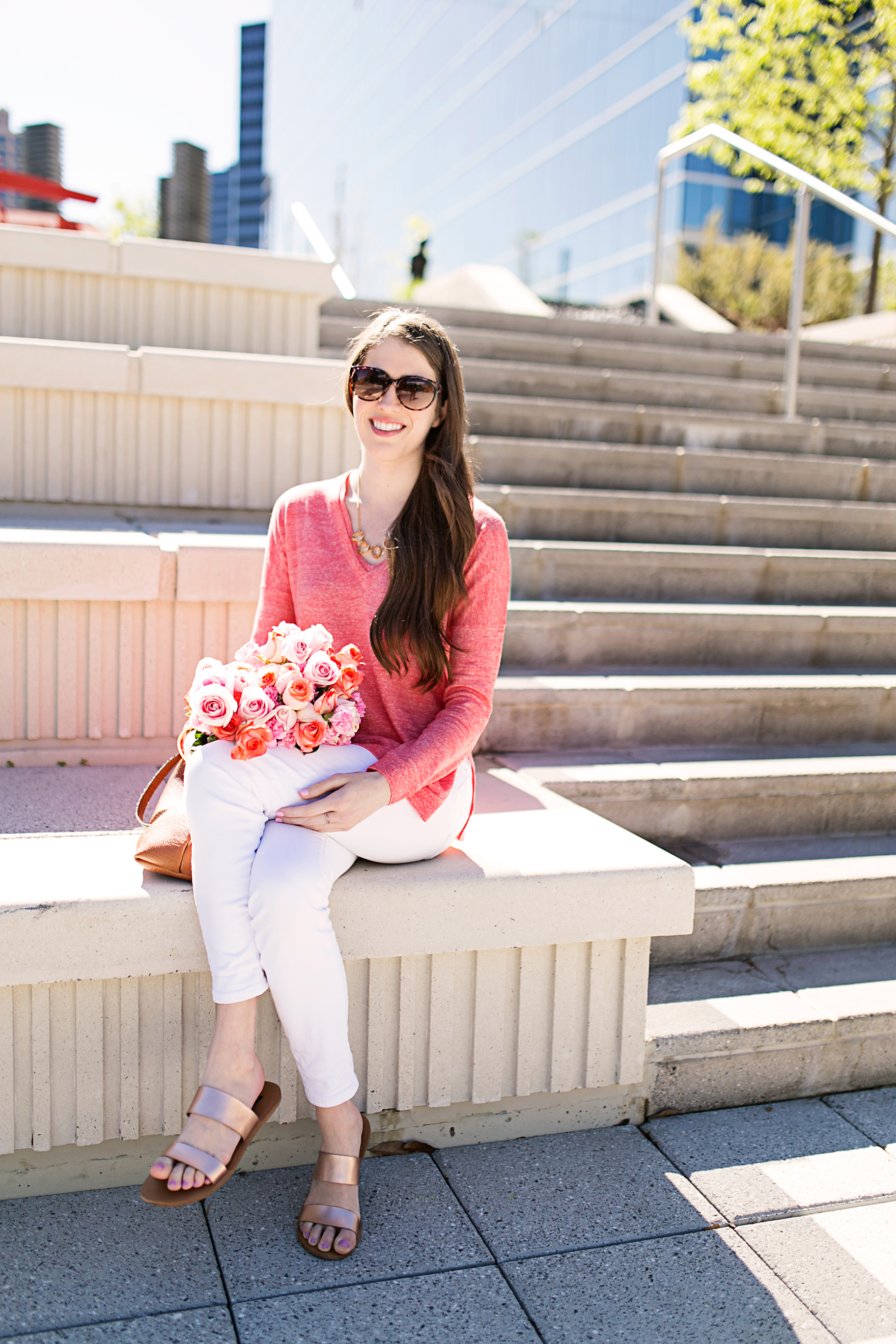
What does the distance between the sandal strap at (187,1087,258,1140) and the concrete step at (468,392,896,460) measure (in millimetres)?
3734

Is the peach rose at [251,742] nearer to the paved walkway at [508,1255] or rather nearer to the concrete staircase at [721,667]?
the paved walkway at [508,1255]

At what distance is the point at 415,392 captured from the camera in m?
2.33

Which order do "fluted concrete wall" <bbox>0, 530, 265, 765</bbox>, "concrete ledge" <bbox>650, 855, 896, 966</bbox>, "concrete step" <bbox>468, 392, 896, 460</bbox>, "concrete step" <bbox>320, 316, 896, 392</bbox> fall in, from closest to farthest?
1. "concrete ledge" <bbox>650, 855, 896, 966</bbox>
2. "fluted concrete wall" <bbox>0, 530, 265, 765</bbox>
3. "concrete step" <bbox>468, 392, 896, 460</bbox>
4. "concrete step" <bbox>320, 316, 896, 392</bbox>

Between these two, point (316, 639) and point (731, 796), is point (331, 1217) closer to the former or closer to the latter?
point (316, 639)

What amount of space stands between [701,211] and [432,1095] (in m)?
33.4

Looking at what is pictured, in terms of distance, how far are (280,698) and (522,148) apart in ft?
148

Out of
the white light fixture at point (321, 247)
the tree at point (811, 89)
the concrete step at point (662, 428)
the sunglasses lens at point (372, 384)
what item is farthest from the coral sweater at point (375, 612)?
the tree at point (811, 89)

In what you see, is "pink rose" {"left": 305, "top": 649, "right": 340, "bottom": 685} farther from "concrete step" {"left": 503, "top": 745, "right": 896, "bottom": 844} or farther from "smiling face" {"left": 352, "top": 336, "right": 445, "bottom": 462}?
"concrete step" {"left": 503, "top": 745, "right": 896, "bottom": 844}

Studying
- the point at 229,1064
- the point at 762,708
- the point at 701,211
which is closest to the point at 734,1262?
the point at 229,1064

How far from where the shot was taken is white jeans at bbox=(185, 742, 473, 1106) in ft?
6.54

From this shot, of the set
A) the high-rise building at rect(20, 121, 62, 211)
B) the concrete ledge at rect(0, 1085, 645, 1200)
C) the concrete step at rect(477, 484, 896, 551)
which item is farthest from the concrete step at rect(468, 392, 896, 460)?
the high-rise building at rect(20, 121, 62, 211)

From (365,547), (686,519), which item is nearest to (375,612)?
(365,547)

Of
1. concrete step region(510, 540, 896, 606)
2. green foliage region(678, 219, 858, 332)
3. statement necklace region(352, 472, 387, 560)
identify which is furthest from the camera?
green foliage region(678, 219, 858, 332)

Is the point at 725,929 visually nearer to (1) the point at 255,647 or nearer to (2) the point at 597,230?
(1) the point at 255,647
